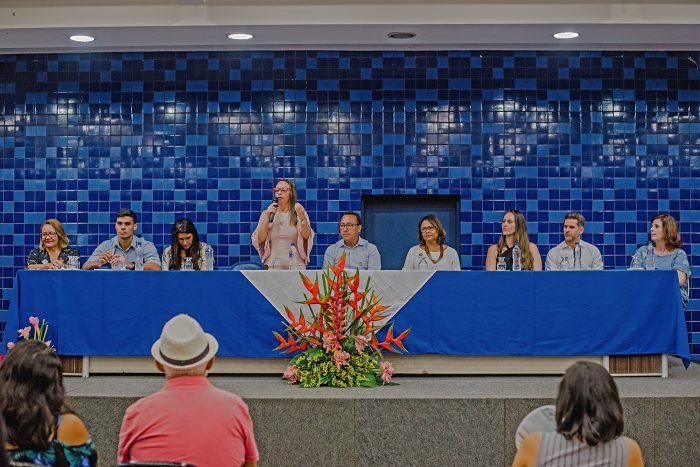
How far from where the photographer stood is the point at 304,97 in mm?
8898

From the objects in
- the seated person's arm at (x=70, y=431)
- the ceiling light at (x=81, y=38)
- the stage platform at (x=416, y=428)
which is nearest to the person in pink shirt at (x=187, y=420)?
the seated person's arm at (x=70, y=431)

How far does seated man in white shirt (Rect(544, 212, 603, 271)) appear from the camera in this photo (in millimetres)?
6832

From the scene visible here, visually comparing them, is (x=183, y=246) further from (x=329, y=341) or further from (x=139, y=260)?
(x=329, y=341)

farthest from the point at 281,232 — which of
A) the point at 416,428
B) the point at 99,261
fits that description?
the point at 416,428

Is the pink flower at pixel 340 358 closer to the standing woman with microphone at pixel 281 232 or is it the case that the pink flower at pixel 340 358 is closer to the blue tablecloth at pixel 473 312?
the blue tablecloth at pixel 473 312

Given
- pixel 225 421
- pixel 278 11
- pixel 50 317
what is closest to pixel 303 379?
pixel 50 317

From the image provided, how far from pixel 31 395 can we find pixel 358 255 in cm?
465

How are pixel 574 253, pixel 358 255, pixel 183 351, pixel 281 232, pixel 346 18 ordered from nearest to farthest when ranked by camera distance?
pixel 183 351
pixel 574 253
pixel 281 232
pixel 358 255
pixel 346 18

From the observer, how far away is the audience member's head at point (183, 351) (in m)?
3.17

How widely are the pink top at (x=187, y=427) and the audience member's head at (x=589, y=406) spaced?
106 centimetres

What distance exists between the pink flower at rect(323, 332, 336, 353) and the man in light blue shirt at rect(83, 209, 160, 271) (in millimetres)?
1629

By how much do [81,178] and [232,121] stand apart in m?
1.54

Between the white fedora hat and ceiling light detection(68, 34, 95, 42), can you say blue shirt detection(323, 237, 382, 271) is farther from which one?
the white fedora hat

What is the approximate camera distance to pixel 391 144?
8.86 m
